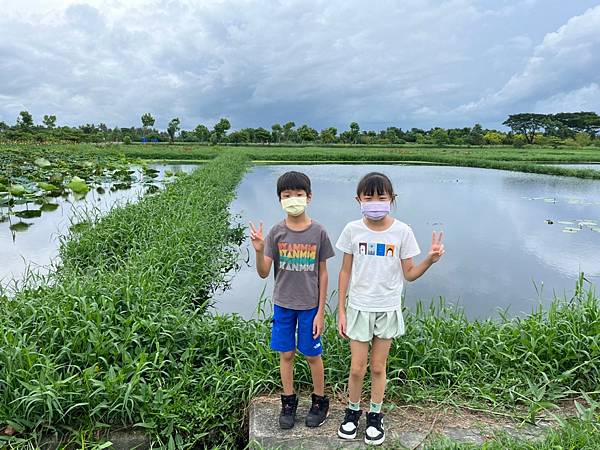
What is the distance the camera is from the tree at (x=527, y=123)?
47438 millimetres

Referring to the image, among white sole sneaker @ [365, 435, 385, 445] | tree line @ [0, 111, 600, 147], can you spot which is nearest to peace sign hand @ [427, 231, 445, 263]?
white sole sneaker @ [365, 435, 385, 445]

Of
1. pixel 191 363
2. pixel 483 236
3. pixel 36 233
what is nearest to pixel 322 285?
pixel 191 363

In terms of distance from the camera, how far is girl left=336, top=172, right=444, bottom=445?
1.77 m

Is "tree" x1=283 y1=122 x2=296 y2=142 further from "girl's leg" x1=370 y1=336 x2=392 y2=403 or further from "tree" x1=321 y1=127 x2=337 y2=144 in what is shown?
"girl's leg" x1=370 y1=336 x2=392 y2=403

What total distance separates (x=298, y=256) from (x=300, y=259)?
0.6 inches

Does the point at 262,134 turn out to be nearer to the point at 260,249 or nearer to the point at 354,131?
the point at 354,131

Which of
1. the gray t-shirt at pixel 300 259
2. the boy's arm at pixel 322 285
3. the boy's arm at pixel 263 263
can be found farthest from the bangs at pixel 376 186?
the boy's arm at pixel 263 263

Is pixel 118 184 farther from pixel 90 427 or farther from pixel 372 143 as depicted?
pixel 372 143

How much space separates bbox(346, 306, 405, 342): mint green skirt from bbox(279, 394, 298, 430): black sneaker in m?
0.43

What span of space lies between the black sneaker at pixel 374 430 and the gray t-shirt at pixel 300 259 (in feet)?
1.74

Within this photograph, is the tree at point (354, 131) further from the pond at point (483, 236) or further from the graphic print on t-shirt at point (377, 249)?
the graphic print on t-shirt at point (377, 249)

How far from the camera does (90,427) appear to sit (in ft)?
6.13

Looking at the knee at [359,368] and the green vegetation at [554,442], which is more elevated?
the knee at [359,368]

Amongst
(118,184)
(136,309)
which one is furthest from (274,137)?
(136,309)
